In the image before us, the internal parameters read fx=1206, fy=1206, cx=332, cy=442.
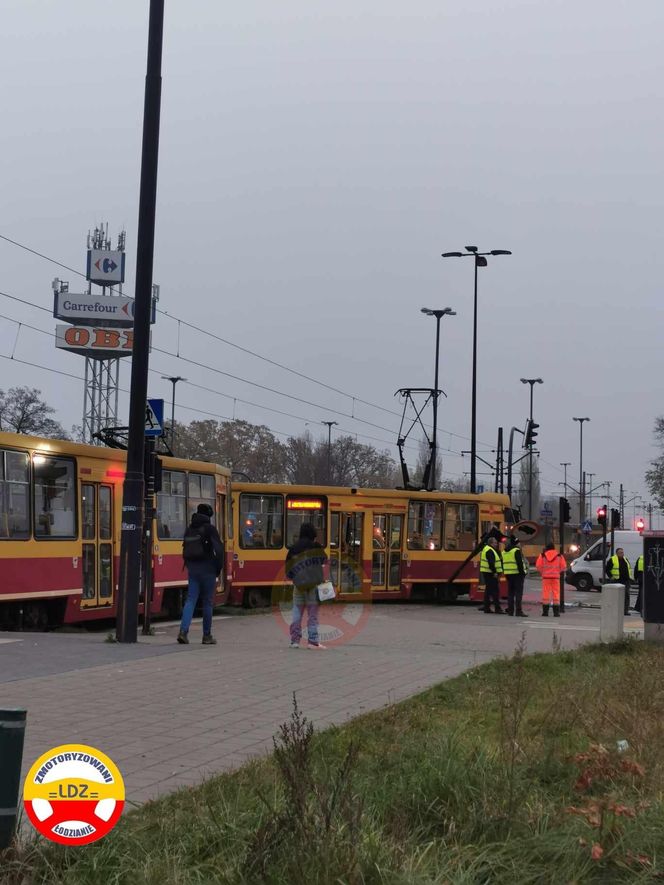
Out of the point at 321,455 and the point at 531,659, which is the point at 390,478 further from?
the point at 531,659

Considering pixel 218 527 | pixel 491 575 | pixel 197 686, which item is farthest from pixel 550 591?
pixel 197 686

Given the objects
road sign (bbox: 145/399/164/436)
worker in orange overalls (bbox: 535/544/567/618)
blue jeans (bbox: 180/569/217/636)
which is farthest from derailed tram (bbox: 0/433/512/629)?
worker in orange overalls (bbox: 535/544/567/618)

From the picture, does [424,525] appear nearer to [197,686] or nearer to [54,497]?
[54,497]

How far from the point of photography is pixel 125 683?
10.6 meters

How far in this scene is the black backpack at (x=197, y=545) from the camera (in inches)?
583

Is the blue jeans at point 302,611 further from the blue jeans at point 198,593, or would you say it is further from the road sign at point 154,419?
the road sign at point 154,419

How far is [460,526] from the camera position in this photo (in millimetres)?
30609

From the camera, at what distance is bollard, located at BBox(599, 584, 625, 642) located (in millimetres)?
15852

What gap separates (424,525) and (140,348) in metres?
16.0

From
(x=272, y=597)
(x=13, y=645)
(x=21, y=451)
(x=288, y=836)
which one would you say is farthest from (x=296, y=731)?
(x=272, y=597)

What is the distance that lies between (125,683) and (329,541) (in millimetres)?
17177

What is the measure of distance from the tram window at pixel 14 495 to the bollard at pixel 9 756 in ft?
41.5

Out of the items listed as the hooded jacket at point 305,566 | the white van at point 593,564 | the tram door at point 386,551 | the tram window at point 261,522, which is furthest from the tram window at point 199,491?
the white van at point 593,564

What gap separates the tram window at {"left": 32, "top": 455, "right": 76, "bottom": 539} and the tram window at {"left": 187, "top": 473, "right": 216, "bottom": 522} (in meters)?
4.04
